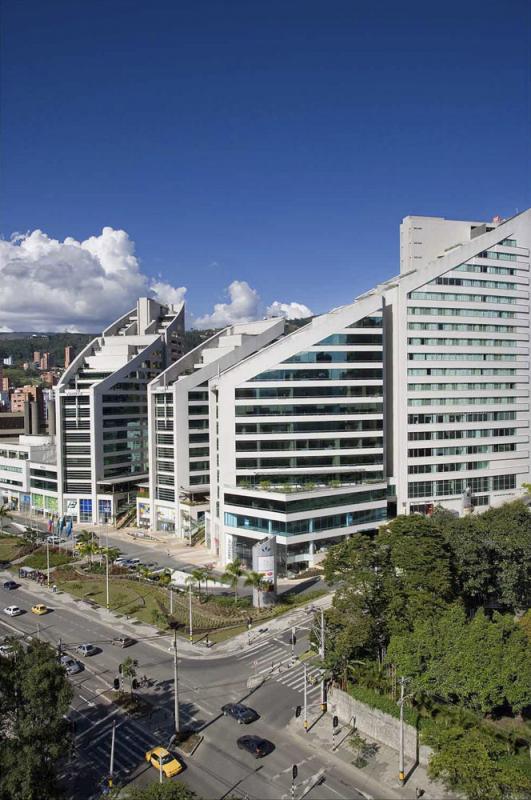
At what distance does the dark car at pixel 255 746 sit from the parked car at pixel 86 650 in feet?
61.9

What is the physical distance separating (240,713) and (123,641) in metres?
16.8

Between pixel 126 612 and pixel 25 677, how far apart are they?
29874mm

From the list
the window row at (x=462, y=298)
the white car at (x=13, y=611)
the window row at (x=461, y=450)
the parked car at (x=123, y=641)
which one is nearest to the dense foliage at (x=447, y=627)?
the parked car at (x=123, y=641)

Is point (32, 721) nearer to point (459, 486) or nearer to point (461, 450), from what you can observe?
point (459, 486)

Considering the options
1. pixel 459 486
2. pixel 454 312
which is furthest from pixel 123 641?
pixel 454 312

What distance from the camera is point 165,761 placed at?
34688mm

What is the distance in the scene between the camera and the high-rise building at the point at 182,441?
92625mm

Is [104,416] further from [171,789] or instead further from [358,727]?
[171,789]

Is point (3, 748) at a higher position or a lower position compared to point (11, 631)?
higher

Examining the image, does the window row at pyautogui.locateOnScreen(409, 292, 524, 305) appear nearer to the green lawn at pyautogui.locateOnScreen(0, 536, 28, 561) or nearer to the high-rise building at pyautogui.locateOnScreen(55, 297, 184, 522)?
the high-rise building at pyautogui.locateOnScreen(55, 297, 184, 522)

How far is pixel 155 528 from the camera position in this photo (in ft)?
317

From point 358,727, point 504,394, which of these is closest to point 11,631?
point 358,727

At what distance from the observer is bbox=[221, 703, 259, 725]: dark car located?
39.4 metres

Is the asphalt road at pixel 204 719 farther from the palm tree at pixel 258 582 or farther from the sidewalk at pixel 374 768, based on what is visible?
the palm tree at pixel 258 582
